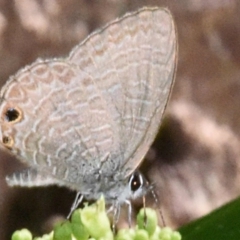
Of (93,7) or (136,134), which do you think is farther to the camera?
(93,7)

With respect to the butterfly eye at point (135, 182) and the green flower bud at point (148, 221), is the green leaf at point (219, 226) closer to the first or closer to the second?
the green flower bud at point (148, 221)

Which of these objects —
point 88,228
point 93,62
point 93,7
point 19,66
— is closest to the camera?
point 88,228

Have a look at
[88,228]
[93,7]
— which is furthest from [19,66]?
[88,228]

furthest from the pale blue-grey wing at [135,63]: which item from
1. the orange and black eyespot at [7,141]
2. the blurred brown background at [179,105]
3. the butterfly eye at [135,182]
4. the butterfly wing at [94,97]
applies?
the blurred brown background at [179,105]

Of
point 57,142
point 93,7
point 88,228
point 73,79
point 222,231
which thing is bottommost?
point 222,231

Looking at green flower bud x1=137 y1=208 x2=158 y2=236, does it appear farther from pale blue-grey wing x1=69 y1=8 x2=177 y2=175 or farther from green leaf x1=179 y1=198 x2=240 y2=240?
pale blue-grey wing x1=69 y1=8 x2=177 y2=175

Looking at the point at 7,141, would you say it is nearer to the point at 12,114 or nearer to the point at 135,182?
the point at 12,114

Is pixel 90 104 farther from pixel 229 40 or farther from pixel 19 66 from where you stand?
pixel 229 40
